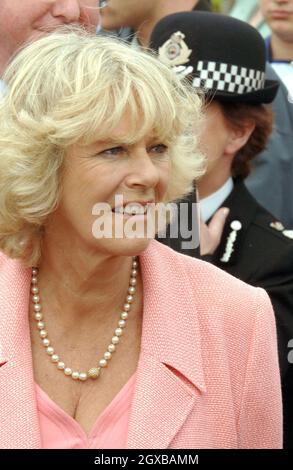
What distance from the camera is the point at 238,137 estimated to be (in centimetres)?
456

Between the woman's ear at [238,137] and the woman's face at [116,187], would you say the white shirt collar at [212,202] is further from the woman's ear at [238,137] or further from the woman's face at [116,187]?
the woman's face at [116,187]

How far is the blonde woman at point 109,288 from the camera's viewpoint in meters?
2.94

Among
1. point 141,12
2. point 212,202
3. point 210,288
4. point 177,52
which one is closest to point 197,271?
point 210,288

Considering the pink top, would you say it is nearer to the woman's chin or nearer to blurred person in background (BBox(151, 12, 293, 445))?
the woman's chin

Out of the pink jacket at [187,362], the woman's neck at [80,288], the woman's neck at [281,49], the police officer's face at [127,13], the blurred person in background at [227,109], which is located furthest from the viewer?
the woman's neck at [281,49]

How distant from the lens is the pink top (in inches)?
117

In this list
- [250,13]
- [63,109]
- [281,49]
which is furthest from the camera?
[250,13]

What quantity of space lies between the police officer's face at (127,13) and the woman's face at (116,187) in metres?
2.51

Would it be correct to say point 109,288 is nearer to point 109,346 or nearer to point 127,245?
point 109,346

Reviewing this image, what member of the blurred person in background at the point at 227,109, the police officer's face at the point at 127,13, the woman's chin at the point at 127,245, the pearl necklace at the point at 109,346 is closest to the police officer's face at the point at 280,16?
the police officer's face at the point at 127,13

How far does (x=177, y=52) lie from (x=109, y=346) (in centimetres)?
173

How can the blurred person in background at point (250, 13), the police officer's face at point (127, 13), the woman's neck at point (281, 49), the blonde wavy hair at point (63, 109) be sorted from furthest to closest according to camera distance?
the blurred person in background at point (250, 13)
the woman's neck at point (281, 49)
the police officer's face at point (127, 13)
the blonde wavy hair at point (63, 109)

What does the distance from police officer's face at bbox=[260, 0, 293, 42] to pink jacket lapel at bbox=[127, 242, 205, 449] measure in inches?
108
